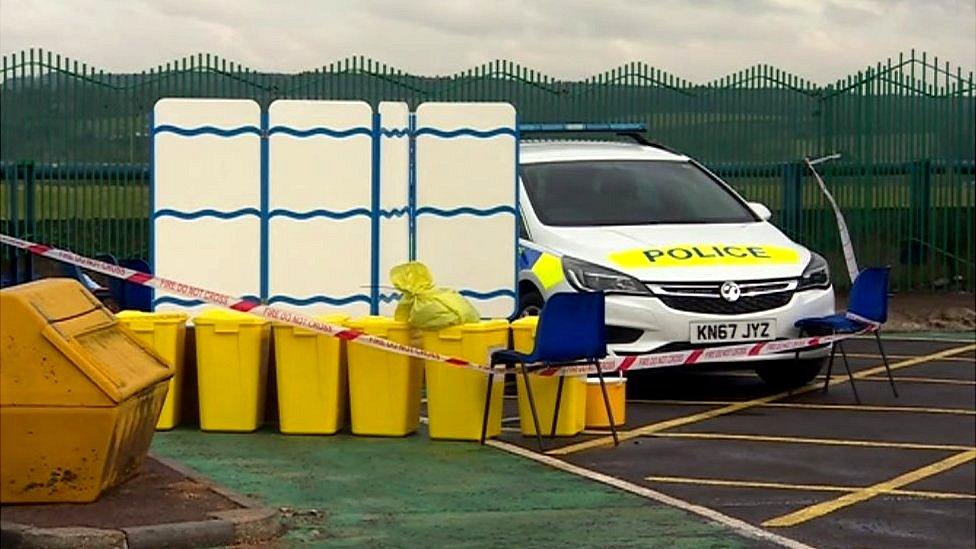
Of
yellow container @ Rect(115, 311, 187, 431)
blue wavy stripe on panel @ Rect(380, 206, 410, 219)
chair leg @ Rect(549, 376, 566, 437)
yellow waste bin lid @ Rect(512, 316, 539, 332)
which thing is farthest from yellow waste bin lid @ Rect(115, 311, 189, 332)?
chair leg @ Rect(549, 376, 566, 437)

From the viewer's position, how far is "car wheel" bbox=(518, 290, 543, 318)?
11750 mm

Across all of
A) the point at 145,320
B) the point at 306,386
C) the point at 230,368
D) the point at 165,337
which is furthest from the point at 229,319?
the point at 306,386

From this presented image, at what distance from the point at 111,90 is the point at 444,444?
29.9 feet

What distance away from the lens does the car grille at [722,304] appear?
11203 mm

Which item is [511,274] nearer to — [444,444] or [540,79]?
[444,444]

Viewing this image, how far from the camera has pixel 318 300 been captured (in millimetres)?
10703

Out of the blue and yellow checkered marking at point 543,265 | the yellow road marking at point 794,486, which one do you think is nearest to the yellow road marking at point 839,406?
the blue and yellow checkered marking at point 543,265

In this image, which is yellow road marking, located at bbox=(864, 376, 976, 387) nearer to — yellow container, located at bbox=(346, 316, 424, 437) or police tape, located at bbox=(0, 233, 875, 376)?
police tape, located at bbox=(0, 233, 875, 376)

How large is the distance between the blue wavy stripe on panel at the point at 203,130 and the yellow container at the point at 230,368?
1.21 metres

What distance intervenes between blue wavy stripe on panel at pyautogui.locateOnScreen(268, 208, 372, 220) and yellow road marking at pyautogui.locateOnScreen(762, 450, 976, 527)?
3.78 metres

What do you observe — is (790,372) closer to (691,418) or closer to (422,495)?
(691,418)


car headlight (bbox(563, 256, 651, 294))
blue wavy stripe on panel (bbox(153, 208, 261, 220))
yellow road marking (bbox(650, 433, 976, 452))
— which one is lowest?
yellow road marking (bbox(650, 433, 976, 452))

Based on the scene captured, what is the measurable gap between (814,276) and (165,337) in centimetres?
462

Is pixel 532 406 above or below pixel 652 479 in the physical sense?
above
